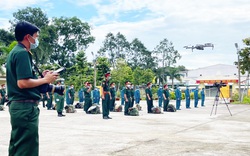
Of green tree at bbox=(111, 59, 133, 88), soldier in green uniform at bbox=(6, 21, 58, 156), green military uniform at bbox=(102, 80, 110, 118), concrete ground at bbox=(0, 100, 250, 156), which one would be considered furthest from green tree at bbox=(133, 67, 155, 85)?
soldier in green uniform at bbox=(6, 21, 58, 156)

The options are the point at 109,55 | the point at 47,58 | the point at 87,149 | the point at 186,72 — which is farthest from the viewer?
the point at 186,72

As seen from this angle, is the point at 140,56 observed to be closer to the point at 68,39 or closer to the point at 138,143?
Answer: the point at 68,39

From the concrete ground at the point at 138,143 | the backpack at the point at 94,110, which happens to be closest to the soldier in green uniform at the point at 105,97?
the backpack at the point at 94,110

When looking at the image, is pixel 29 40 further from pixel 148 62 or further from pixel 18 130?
pixel 148 62

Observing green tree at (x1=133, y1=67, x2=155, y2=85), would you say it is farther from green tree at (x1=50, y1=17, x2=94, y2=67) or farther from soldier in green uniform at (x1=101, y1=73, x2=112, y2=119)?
soldier in green uniform at (x1=101, y1=73, x2=112, y2=119)

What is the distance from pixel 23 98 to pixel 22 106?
8cm

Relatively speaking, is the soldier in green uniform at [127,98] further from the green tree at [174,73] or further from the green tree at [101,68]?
the green tree at [174,73]

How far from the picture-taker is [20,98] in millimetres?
3287

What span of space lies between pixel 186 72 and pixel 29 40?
75.0 meters

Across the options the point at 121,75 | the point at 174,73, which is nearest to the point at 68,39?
the point at 121,75

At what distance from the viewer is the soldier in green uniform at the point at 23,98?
10.4 ft

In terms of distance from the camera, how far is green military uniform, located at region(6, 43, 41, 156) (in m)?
3.19

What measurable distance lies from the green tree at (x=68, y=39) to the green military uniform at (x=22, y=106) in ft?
161

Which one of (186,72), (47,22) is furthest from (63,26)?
(186,72)
